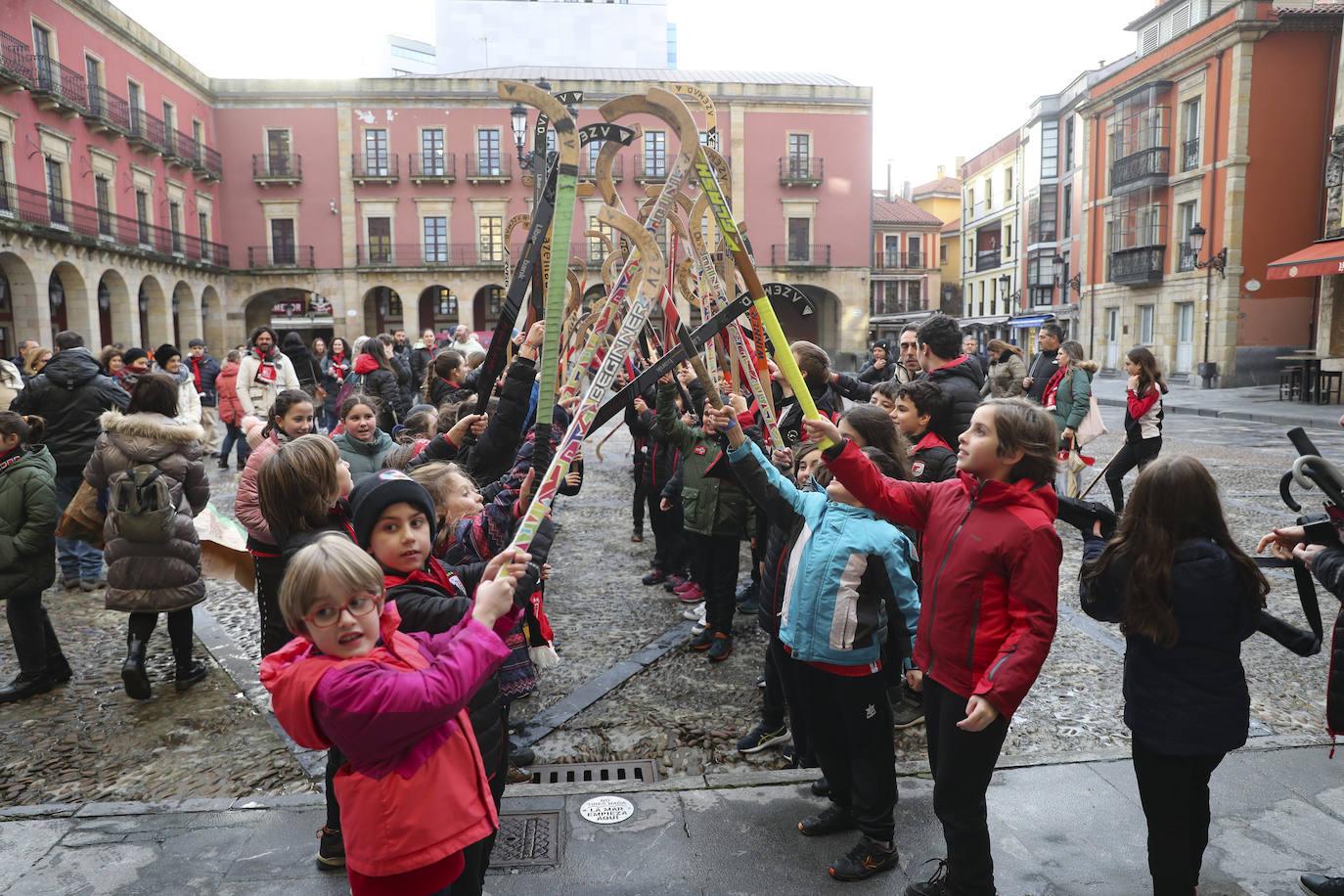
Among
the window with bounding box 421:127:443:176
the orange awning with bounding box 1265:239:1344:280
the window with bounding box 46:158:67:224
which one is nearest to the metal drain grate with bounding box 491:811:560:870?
the orange awning with bounding box 1265:239:1344:280

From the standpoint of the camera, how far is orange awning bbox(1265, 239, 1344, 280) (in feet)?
62.6

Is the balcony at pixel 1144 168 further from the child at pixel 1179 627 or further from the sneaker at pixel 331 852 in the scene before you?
the sneaker at pixel 331 852

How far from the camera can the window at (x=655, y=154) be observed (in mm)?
35812

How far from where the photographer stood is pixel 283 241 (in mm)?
35531

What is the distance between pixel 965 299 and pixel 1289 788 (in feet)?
175

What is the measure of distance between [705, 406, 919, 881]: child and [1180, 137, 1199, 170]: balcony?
29842mm

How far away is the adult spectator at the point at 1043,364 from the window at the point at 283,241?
3375 cm

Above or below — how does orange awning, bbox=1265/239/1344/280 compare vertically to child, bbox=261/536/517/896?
above

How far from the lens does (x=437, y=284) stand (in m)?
36.1

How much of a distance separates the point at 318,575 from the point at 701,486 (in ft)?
10.9

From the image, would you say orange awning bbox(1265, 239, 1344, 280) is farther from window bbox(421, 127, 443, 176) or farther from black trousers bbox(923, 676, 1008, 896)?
window bbox(421, 127, 443, 176)

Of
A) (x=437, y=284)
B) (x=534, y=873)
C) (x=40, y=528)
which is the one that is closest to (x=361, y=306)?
(x=437, y=284)

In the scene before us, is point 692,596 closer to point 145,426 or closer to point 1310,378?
point 145,426

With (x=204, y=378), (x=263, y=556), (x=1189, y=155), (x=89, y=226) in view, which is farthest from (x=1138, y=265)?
(x=89, y=226)
